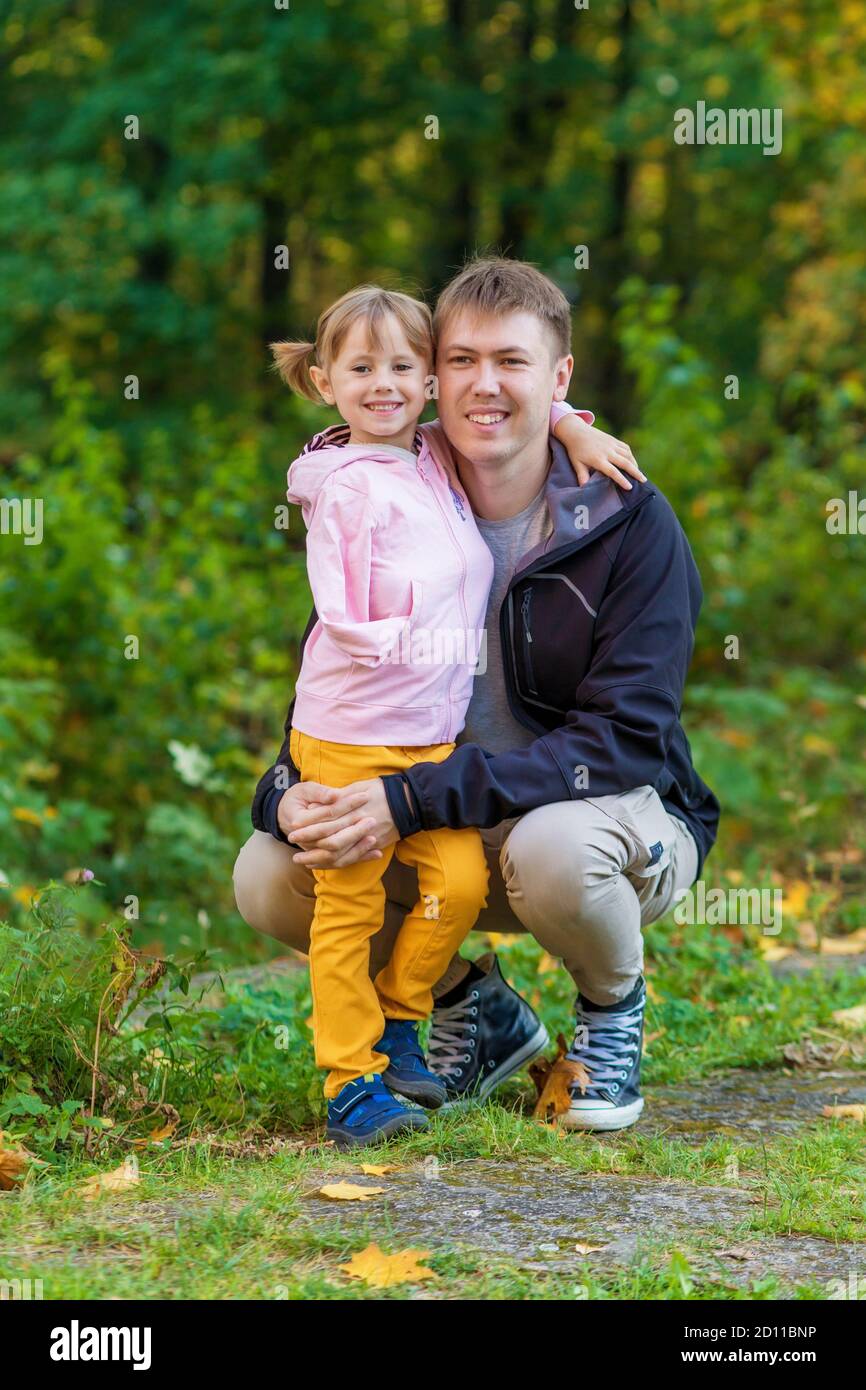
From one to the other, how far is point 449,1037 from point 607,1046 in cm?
36

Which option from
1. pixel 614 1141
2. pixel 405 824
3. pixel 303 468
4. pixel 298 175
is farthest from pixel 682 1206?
pixel 298 175

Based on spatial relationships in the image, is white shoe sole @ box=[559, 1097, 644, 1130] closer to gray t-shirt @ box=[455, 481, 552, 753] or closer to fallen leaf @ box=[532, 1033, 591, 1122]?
fallen leaf @ box=[532, 1033, 591, 1122]

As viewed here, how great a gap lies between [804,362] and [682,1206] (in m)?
13.0

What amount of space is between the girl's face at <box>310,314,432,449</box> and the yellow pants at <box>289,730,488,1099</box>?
2.11 feet

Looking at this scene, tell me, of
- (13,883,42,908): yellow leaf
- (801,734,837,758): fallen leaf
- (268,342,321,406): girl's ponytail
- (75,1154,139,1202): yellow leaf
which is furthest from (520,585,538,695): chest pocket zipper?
(801,734,837,758): fallen leaf

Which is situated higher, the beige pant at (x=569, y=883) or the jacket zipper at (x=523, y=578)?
the jacket zipper at (x=523, y=578)

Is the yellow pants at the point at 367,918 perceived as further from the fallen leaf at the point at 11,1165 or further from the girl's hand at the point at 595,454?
the girl's hand at the point at 595,454

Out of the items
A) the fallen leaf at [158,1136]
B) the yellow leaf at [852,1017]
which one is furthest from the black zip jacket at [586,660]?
the yellow leaf at [852,1017]

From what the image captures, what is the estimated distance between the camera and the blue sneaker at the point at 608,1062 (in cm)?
322

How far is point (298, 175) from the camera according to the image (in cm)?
1540

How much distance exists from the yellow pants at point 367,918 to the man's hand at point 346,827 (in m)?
0.05

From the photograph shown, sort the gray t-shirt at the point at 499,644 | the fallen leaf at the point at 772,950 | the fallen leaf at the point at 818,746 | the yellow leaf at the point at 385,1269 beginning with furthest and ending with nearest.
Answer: the fallen leaf at the point at 818,746 < the fallen leaf at the point at 772,950 < the gray t-shirt at the point at 499,644 < the yellow leaf at the point at 385,1269

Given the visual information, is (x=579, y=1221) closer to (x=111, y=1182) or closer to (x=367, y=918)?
(x=367, y=918)

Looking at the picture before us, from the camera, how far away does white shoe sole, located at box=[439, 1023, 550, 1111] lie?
338 cm
